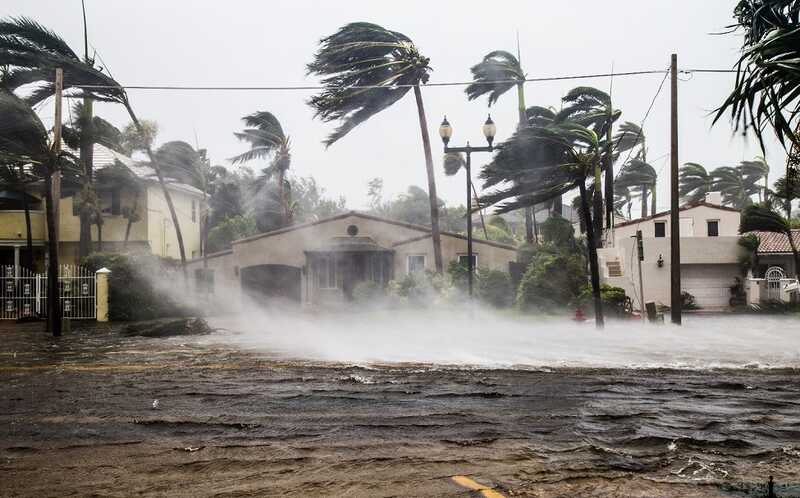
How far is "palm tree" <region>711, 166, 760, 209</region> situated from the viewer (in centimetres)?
5841

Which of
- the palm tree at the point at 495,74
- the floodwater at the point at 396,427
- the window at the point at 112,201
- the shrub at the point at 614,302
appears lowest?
the floodwater at the point at 396,427

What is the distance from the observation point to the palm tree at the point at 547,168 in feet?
54.5

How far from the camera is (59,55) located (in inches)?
1013

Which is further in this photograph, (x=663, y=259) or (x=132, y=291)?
(x=663, y=259)

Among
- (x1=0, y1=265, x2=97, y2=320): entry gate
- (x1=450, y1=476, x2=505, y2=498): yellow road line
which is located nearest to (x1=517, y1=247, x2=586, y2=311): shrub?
(x1=0, y1=265, x2=97, y2=320): entry gate

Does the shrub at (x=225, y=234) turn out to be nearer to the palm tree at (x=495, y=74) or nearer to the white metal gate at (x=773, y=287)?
the palm tree at (x=495, y=74)

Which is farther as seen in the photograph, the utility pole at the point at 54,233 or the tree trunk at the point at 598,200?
the tree trunk at the point at 598,200

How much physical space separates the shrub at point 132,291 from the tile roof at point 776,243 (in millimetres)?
28679

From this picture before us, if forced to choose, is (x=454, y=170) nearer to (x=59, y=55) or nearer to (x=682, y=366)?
(x=59, y=55)

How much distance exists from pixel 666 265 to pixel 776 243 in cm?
844

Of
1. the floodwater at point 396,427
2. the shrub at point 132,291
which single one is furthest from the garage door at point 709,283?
the shrub at point 132,291

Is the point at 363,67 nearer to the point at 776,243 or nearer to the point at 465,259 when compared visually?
the point at 465,259

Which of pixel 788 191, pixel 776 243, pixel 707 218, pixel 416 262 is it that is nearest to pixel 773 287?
pixel 776 243

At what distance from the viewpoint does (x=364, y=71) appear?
2744cm
